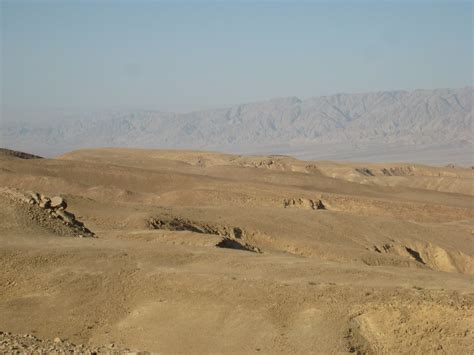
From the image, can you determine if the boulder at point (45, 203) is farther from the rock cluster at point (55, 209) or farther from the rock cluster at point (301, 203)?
the rock cluster at point (301, 203)

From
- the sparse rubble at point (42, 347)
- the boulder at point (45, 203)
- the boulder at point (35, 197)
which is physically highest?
the boulder at point (35, 197)

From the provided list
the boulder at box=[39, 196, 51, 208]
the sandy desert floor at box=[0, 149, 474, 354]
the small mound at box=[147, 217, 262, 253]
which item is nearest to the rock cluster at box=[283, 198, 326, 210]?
the small mound at box=[147, 217, 262, 253]

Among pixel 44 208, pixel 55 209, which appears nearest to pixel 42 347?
pixel 44 208

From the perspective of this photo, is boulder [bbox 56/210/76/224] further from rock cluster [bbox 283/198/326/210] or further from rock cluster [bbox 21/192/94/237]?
rock cluster [bbox 283/198/326/210]

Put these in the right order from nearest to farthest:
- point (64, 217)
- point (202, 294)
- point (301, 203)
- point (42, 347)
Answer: point (42, 347) → point (202, 294) → point (64, 217) → point (301, 203)

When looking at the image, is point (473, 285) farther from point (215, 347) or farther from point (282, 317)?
point (215, 347)

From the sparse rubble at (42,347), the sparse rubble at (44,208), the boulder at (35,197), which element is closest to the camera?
the sparse rubble at (42,347)

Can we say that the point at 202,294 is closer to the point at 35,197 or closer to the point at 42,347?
the point at 42,347

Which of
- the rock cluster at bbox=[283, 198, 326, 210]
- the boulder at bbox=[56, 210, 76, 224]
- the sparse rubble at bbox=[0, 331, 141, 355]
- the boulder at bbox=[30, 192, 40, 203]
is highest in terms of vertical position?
the boulder at bbox=[30, 192, 40, 203]

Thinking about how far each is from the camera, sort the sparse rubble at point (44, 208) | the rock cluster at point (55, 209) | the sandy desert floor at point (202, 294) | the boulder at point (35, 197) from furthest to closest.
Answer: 1. the boulder at point (35, 197)
2. the rock cluster at point (55, 209)
3. the sparse rubble at point (44, 208)
4. the sandy desert floor at point (202, 294)

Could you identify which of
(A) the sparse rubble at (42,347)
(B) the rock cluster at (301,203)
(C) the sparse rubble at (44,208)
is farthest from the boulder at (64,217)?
(B) the rock cluster at (301,203)

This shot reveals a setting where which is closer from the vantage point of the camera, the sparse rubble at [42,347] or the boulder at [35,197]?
the sparse rubble at [42,347]

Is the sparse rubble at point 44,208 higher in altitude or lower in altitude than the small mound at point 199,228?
higher

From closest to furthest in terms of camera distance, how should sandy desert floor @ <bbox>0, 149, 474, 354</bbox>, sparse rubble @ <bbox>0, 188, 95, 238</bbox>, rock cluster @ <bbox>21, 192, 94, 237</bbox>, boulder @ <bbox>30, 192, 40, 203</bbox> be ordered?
sandy desert floor @ <bbox>0, 149, 474, 354</bbox> < sparse rubble @ <bbox>0, 188, 95, 238</bbox> < rock cluster @ <bbox>21, 192, 94, 237</bbox> < boulder @ <bbox>30, 192, 40, 203</bbox>
